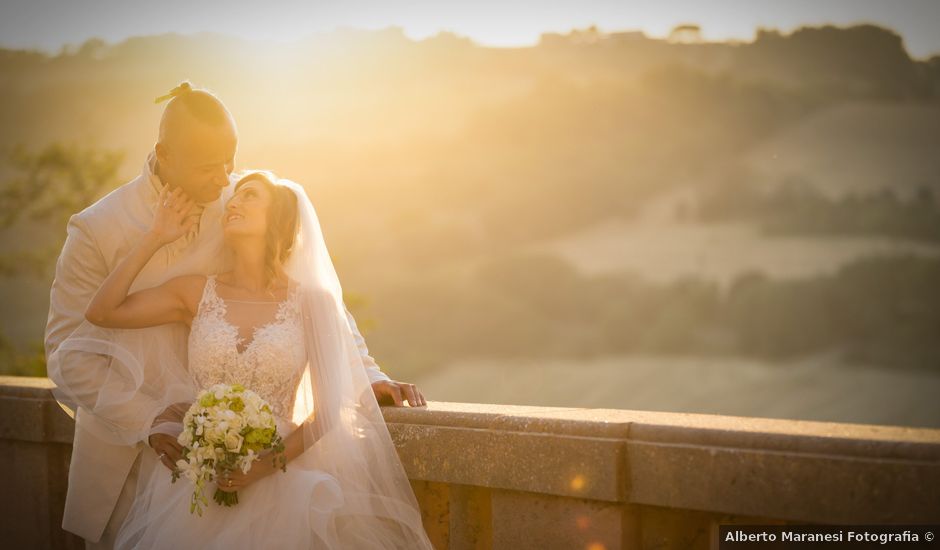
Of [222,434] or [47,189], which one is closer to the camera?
[222,434]

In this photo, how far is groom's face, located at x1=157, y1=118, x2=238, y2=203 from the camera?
3.87 m

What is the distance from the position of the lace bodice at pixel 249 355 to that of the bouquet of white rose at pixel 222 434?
0.47 meters

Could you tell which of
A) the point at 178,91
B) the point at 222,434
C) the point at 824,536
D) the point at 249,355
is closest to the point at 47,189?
the point at 178,91

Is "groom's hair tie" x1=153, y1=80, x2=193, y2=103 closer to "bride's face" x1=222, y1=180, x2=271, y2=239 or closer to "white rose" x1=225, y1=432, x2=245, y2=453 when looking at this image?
"bride's face" x1=222, y1=180, x2=271, y2=239

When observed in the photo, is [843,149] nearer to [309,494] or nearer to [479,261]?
[479,261]

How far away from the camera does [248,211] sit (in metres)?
3.98

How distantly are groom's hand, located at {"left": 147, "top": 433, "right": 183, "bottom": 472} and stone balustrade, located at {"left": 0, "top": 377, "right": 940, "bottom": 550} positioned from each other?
84cm

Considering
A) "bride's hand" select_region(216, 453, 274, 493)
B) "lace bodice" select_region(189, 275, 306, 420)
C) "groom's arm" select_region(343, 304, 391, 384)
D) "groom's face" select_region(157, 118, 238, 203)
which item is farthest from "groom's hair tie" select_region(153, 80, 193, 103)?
"bride's hand" select_region(216, 453, 274, 493)

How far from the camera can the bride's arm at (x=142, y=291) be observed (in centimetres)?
370

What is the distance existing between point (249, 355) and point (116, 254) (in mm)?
692

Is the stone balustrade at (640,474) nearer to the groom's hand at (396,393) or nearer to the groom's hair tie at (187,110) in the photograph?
the groom's hand at (396,393)

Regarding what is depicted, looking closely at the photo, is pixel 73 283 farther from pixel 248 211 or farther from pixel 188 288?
pixel 248 211

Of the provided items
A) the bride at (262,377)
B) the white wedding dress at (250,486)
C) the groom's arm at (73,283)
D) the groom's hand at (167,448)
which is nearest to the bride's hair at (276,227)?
the bride at (262,377)

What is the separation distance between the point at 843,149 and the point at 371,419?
223 feet
